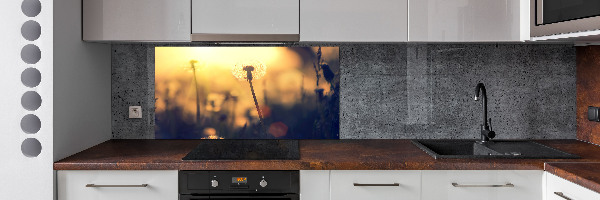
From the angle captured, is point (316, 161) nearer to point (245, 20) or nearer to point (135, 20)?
point (245, 20)

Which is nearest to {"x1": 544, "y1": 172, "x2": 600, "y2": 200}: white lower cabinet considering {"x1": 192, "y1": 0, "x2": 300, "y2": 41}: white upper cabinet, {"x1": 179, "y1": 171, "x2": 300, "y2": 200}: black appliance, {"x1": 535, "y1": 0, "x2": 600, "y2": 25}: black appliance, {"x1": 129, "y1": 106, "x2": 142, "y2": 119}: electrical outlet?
{"x1": 535, "y1": 0, "x2": 600, "y2": 25}: black appliance

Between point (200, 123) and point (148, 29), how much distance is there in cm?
63

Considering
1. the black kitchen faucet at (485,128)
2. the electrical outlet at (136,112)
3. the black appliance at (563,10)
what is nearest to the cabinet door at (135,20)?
the electrical outlet at (136,112)

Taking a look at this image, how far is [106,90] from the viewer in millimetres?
2672

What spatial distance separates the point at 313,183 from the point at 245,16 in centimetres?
85

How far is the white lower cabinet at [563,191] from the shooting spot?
67.8 inches

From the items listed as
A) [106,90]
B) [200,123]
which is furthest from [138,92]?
[200,123]

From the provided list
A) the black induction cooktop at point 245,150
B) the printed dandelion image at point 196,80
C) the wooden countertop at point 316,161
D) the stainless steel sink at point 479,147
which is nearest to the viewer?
the wooden countertop at point 316,161

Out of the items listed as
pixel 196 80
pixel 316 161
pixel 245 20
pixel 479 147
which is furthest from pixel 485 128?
pixel 196 80

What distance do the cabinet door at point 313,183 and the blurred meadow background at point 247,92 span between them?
676 mm

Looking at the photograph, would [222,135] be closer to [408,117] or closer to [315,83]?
[315,83]
